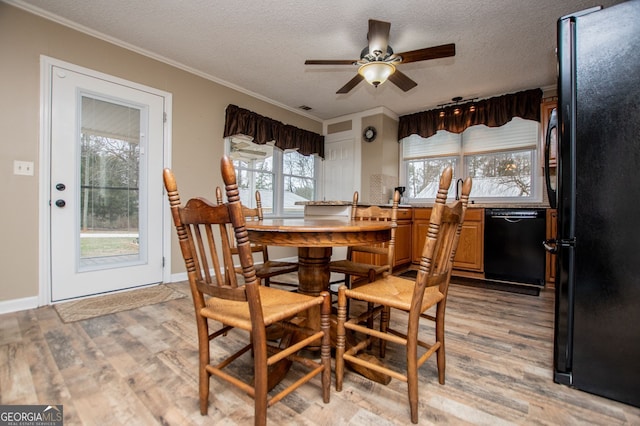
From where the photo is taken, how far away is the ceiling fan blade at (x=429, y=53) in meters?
2.15

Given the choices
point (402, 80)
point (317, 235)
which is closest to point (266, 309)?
point (317, 235)

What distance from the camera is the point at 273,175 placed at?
14.4 ft

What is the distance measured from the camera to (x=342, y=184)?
486cm

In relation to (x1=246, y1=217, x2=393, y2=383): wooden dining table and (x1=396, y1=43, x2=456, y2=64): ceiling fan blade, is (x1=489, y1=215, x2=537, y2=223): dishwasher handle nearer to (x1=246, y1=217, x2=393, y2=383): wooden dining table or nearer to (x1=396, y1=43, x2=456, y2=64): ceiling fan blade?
(x1=396, y1=43, x2=456, y2=64): ceiling fan blade

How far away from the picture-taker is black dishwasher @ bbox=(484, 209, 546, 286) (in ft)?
10.1

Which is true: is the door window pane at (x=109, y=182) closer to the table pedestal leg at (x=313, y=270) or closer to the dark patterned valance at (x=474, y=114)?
the table pedestal leg at (x=313, y=270)

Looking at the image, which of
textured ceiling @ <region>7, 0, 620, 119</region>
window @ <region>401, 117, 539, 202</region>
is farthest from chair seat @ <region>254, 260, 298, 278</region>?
window @ <region>401, 117, 539, 202</region>

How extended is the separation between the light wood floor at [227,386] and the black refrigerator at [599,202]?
20cm

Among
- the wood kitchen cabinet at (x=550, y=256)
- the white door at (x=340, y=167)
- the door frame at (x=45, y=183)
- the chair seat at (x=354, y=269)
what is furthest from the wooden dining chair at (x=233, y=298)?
the white door at (x=340, y=167)

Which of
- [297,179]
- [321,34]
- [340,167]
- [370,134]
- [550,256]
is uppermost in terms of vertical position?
[321,34]

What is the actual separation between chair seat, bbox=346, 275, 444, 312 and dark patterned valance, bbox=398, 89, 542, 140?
334 cm

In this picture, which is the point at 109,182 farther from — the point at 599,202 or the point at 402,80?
the point at 599,202

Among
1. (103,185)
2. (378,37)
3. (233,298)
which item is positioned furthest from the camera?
(103,185)

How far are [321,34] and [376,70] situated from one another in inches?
27.9
